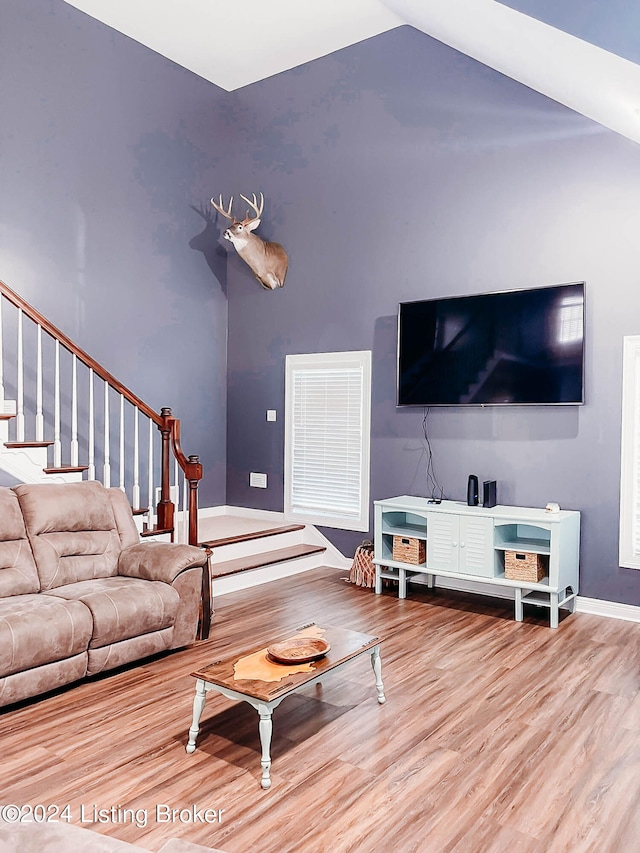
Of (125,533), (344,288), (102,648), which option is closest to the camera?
(102,648)

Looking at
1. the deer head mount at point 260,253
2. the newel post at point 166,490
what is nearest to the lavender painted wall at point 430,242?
the deer head mount at point 260,253

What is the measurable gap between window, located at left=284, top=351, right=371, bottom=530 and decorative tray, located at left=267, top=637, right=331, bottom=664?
3.07m

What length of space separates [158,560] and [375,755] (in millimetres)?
1793

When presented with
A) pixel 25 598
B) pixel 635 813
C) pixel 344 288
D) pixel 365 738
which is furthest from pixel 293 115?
pixel 635 813

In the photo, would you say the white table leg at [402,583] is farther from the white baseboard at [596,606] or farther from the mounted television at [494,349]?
the mounted television at [494,349]

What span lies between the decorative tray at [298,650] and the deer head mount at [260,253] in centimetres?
434

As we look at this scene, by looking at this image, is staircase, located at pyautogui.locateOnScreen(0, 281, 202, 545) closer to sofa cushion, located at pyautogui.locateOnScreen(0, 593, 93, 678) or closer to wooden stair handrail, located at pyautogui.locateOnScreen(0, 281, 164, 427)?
wooden stair handrail, located at pyautogui.locateOnScreen(0, 281, 164, 427)

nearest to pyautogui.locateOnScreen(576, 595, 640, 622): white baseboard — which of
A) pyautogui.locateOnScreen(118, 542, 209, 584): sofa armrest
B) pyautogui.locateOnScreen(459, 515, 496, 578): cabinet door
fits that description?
pyautogui.locateOnScreen(459, 515, 496, 578): cabinet door

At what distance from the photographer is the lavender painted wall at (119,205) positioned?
17.8ft

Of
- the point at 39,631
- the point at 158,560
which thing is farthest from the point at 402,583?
the point at 39,631

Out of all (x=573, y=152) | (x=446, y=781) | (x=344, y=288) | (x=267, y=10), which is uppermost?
(x=267, y=10)

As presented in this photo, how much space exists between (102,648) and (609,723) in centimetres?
252

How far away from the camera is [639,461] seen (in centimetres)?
464

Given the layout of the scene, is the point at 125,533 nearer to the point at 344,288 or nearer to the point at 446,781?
the point at 446,781
